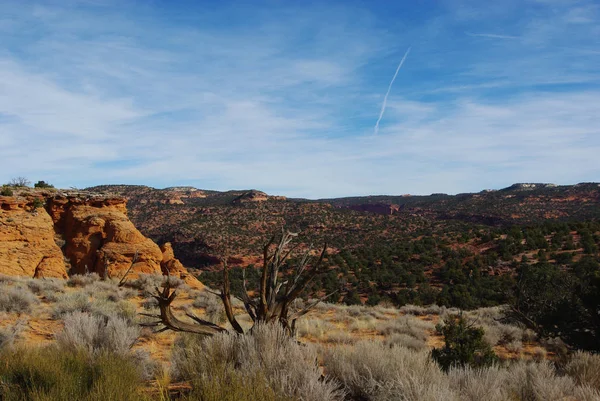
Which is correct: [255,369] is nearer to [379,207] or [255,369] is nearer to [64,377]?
[64,377]

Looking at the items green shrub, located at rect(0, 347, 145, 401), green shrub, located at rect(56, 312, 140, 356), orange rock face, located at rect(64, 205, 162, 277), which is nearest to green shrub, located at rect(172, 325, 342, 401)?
green shrub, located at rect(0, 347, 145, 401)

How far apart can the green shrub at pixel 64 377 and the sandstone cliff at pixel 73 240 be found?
580 inches

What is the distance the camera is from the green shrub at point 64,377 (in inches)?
117

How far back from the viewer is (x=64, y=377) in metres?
3.36

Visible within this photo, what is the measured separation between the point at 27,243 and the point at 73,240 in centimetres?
272

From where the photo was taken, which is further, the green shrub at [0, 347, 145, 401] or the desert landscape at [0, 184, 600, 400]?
the desert landscape at [0, 184, 600, 400]

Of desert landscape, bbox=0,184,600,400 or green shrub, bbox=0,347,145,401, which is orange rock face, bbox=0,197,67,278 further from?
green shrub, bbox=0,347,145,401

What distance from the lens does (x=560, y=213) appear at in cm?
6306

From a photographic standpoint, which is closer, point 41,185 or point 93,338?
point 93,338

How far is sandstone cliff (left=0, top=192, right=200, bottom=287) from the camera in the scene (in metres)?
18.0

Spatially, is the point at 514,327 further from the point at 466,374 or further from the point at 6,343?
the point at 6,343

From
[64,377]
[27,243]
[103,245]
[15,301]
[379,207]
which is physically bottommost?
[15,301]

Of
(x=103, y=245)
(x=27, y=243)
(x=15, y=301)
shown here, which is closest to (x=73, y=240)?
(x=103, y=245)

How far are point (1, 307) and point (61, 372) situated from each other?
769 cm
